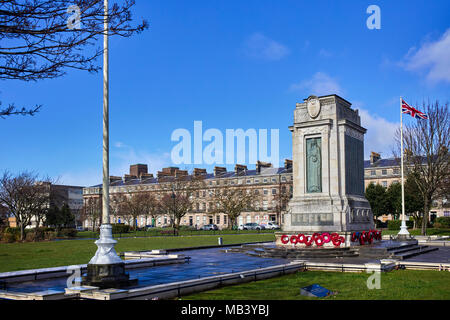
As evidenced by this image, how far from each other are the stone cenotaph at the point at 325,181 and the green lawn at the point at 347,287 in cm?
899

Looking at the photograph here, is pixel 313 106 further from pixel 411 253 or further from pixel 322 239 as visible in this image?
pixel 411 253

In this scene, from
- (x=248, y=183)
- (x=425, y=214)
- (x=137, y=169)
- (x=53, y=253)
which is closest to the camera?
(x=53, y=253)

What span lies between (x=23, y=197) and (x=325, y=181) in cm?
3942

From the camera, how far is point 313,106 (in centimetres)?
2733

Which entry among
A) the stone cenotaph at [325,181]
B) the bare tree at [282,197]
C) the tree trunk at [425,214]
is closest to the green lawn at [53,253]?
the stone cenotaph at [325,181]

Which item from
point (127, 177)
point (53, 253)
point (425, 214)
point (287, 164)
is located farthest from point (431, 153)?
point (127, 177)

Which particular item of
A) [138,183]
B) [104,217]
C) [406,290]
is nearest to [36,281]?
[104,217]

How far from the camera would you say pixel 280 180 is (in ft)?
334

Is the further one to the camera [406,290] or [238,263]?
[238,263]

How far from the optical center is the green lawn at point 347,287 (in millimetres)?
11564

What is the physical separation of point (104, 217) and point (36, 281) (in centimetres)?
401

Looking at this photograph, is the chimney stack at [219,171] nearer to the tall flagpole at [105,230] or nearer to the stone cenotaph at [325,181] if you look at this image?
the stone cenotaph at [325,181]
